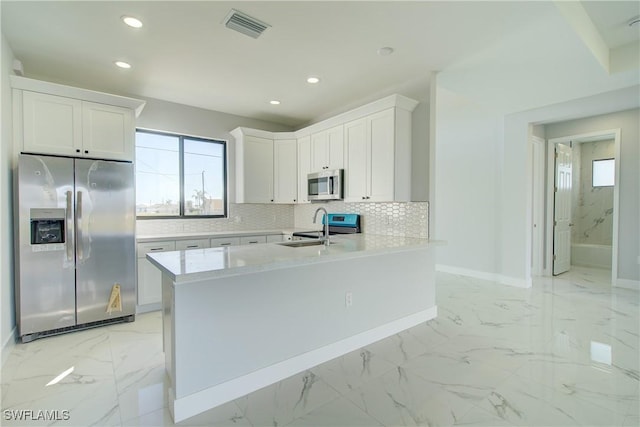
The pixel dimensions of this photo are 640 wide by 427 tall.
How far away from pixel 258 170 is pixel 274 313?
9.58ft

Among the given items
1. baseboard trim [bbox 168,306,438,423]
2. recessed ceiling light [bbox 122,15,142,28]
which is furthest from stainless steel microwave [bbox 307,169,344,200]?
recessed ceiling light [bbox 122,15,142,28]

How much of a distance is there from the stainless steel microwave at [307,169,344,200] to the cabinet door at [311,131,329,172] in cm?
11

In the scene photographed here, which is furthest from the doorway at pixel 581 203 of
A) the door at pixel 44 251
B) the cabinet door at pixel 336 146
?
the door at pixel 44 251

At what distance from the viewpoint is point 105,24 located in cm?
244

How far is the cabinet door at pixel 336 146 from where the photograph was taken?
404 cm

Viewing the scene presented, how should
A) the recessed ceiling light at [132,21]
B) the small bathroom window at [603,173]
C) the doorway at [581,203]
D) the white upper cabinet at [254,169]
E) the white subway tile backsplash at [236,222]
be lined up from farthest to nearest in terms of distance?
the small bathroom window at [603,173] → the doorway at [581,203] → the white upper cabinet at [254,169] → the white subway tile backsplash at [236,222] → the recessed ceiling light at [132,21]

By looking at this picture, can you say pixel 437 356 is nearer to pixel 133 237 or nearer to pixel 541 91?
pixel 133 237

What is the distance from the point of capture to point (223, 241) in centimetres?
413

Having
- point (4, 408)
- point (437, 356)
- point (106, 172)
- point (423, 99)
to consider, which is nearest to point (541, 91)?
point (423, 99)

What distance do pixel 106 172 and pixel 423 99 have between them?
3484 millimetres

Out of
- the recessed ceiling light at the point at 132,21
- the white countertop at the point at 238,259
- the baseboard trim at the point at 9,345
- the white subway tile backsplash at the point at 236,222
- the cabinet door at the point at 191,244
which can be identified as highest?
the recessed ceiling light at the point at 132,21

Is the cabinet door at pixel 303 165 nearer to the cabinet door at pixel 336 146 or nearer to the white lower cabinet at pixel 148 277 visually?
the cabinet door at pixel 336 146

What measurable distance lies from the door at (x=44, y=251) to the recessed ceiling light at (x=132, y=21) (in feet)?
4.77

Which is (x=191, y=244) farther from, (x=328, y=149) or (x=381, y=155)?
(x=381, y=155)
